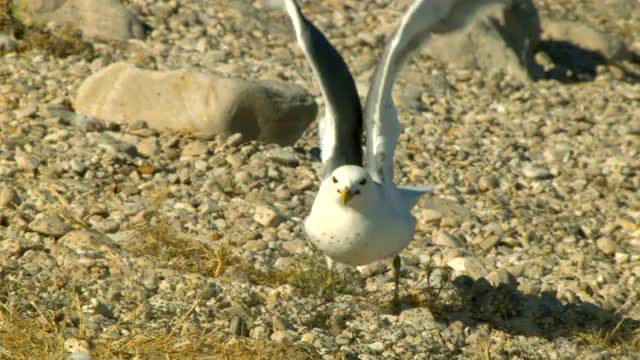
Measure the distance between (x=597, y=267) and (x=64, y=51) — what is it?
178 inches

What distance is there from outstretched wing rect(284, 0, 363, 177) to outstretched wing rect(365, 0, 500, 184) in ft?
0.26

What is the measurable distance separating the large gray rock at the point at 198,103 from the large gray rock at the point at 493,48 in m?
2.34

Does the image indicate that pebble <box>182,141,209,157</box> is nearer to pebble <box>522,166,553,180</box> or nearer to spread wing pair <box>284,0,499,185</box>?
spread wing pair <box>284,0,499,185</box>

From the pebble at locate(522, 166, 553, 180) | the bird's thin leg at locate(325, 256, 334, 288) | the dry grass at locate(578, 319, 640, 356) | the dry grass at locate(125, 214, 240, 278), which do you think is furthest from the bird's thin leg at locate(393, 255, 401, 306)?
the pebble at locate(522, 166, 553, 180)

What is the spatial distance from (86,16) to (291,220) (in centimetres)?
340

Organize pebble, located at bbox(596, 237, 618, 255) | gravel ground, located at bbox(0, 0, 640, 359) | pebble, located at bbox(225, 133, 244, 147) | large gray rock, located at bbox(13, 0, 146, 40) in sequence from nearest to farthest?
gravel ground, located at bbox(0, 0, 640, 359)
pebble, located at bbox(596, 237, 618, 255)
pebble, located at bbox(225, 133, 244, 147)
large gray rock, located at bbox(13, 0, 146, 40)

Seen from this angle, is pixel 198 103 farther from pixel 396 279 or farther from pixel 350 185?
pixel 350 185

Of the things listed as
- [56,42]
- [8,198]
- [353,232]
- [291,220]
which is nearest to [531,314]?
[353,232]

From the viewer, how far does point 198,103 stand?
26.0 feet

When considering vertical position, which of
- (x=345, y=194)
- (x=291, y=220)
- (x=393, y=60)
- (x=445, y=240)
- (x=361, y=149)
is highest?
(x=393, y=60)

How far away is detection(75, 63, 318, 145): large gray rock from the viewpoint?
25.9ft

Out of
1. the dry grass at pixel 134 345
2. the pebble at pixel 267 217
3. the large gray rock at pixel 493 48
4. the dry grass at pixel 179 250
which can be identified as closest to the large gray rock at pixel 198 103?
the pebble at pixel 267 217

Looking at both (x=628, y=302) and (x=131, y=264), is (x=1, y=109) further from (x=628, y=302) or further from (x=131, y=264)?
(x=628, y=302)

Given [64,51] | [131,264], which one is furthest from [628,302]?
[64,51]
